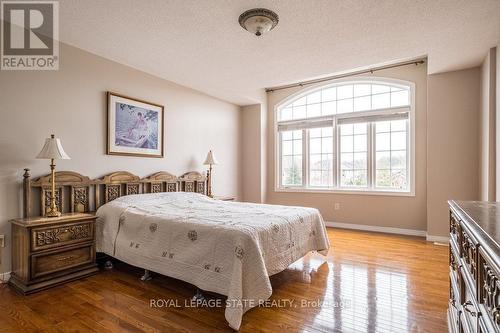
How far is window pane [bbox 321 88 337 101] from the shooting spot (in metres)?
5.27

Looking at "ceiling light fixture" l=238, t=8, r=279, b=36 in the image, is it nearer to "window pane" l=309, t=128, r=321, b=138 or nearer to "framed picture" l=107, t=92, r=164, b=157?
"framed picture" l=107, t=92, r=164, b=157

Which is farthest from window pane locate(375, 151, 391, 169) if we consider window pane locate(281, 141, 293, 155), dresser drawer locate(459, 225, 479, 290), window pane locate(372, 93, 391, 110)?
dresser drawer locate(459, 225, 479, 290)

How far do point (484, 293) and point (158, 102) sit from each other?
412 centimetres

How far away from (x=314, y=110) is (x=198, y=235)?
13.1 ft

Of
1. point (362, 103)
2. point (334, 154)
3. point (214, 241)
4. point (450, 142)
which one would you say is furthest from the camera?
point (334, 154)

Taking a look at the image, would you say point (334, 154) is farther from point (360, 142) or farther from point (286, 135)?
point (286, 135)

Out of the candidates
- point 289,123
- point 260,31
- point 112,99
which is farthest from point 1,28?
point 289,123

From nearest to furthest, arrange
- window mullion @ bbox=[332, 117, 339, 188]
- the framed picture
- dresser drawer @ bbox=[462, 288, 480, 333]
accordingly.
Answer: dresser drawer @ bbox=[462, 288, 480, 333] < the framed picture < window mullion @ bbox=[332, 117, 339, 188]

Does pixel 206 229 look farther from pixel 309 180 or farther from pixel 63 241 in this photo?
pixel 309 180

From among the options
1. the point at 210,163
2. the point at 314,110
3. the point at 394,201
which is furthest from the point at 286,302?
the point at 314,110

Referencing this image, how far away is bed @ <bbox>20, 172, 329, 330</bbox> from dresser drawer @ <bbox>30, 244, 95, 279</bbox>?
202mm

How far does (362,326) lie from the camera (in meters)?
1.89

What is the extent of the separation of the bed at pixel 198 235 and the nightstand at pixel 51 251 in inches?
9.4

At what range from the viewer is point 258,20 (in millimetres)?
2541
